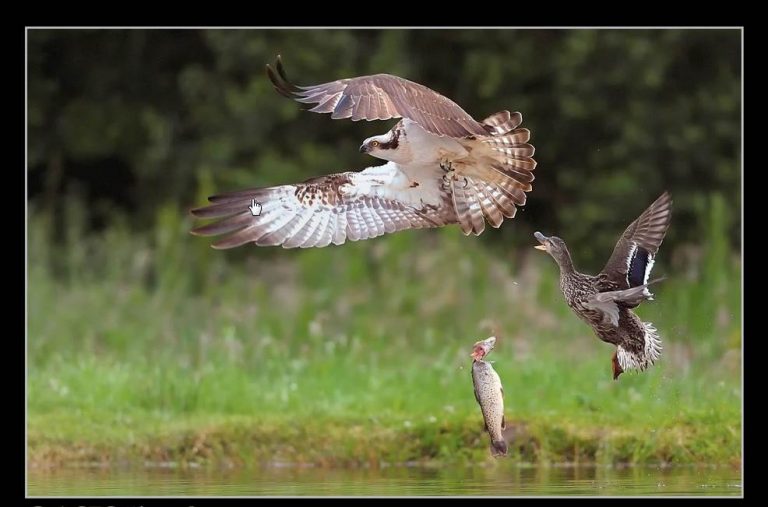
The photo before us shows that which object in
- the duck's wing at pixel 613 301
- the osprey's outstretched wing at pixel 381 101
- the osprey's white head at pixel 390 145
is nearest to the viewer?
the osprey's outstretched wing at pixel 381 101

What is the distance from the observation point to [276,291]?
1316cm

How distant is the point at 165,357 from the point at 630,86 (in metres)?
7.06

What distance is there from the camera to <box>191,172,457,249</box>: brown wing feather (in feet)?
28.8

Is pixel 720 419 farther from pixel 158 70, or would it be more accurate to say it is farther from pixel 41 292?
pixel 158 70

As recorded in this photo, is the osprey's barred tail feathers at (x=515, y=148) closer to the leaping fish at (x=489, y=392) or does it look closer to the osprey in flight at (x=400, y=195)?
the osprey in flight at (x=400, y=195)

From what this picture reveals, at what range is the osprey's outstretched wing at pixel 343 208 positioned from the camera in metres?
8.79

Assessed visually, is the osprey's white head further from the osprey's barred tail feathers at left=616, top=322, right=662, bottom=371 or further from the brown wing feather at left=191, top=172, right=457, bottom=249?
the osprey's barred tail feathers at left=616, top=322, right=662, bottom=371

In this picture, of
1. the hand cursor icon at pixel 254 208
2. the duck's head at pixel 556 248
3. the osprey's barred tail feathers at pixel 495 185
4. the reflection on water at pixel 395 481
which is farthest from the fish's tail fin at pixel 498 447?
the hand cursor icon at pixel 254 208

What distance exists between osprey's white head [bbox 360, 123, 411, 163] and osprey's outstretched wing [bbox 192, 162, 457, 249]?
17.7 inches

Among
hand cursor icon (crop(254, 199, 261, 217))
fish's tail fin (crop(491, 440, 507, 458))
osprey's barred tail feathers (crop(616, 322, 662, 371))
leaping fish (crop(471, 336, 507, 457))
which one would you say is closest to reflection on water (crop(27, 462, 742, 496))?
fish's tail fin (crop(491, 440, 507, 458))

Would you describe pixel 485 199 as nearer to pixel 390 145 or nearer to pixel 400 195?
pixel 400 195

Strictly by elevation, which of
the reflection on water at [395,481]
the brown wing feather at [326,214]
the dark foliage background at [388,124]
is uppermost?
the dark foliage background at [388,124]

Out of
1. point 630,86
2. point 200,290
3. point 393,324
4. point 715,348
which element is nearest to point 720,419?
point 715,348

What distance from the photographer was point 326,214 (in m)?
8.92
